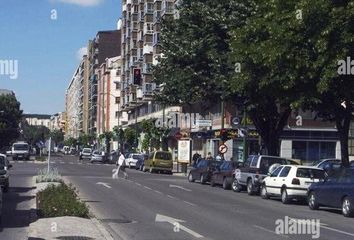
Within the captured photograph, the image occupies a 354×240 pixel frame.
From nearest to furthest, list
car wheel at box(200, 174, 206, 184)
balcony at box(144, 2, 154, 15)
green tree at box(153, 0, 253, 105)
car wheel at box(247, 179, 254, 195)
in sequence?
car wheel at box(247, 179, 254, 195)
green tree at box(153, 0, 253, 105)
car wheel at box(200, 174, 206, 184)
balcony at box(144, 2, 154, 15)

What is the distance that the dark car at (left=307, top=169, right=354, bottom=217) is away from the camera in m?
22.8

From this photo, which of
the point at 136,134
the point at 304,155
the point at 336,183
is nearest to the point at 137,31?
the point at 136,134

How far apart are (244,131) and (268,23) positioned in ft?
57.2

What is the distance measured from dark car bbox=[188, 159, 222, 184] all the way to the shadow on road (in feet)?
43.5

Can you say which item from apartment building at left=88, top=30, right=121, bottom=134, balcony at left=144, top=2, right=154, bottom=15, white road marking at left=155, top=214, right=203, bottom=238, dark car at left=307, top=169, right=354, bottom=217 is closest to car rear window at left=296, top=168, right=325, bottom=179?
dark car at left=307, top=169, right=354, bottom=217

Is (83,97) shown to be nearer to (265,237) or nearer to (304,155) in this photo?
(304,155)

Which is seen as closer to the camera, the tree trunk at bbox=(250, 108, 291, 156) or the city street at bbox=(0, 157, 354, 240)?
the city street at bbox=(0, 157, 354, 240)

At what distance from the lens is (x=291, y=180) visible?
2805cm

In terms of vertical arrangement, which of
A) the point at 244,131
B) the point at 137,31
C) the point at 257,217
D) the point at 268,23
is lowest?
the point at 257,217

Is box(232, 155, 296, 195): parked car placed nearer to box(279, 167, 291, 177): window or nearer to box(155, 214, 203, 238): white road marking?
box(279, 167, 291, 177): window

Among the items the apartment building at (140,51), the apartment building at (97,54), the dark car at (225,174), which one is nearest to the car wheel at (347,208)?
the dark car at (225,174)

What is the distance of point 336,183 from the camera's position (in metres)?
23.8

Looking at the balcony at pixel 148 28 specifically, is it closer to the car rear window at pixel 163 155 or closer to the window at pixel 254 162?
the car rear window at pixel 163 155

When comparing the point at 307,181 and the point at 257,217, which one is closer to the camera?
the point at 257,217
